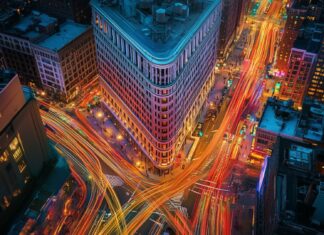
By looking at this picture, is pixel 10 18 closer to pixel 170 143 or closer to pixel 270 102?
pixel 170 143

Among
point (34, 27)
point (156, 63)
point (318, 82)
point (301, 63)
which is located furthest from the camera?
point (34, 27)

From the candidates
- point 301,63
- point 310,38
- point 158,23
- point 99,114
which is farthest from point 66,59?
point 310,38

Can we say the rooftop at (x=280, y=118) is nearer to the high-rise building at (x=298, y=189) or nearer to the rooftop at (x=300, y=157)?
the high-rise building at (x=298, y=189)

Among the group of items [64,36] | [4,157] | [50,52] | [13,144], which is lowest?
[50,52]

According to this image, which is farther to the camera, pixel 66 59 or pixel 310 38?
pixel 310 38

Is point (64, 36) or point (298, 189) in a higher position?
point (298, 189)

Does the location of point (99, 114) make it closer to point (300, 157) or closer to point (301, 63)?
point (301, 63)

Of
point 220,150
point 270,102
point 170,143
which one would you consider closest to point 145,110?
point 170,143
